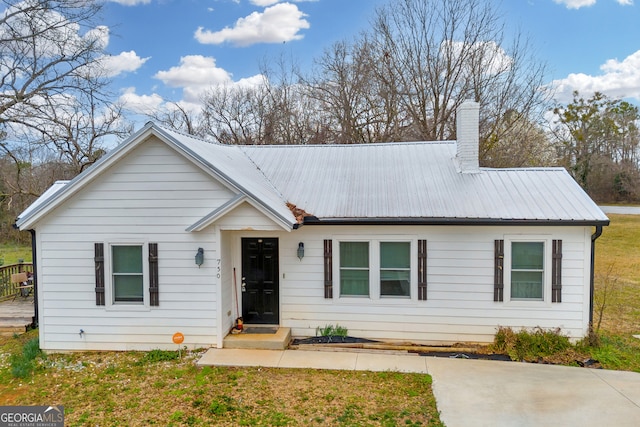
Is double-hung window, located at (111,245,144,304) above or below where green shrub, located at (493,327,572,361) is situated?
above

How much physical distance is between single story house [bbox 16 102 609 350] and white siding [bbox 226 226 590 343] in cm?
2

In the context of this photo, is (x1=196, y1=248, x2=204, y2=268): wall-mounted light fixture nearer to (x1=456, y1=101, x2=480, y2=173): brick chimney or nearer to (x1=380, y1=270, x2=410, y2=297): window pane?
(x1=380, y1=270, x2=410, y2=297): window pane

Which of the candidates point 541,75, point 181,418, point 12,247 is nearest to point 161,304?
point 181,418

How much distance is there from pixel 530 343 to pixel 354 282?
3.82 m

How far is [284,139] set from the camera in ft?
85.8

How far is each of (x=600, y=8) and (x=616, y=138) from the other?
3276 cm

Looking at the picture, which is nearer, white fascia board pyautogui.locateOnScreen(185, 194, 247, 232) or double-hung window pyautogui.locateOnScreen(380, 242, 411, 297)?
white fascia board pyautogui.locateOnScreen(185, 194, 247, 232)

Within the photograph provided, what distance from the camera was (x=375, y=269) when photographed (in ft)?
29.8

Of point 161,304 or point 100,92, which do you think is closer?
point 161,304

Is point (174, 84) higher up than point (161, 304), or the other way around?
point (174, 84)

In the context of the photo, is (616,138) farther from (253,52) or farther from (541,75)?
(253,52)

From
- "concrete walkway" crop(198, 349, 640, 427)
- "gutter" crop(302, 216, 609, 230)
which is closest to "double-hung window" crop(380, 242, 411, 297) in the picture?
"gutter" crop(302, 216, 609, 230)

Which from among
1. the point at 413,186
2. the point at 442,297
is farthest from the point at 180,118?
the point at 442,297

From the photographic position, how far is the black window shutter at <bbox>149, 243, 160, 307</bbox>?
27.9 feet
